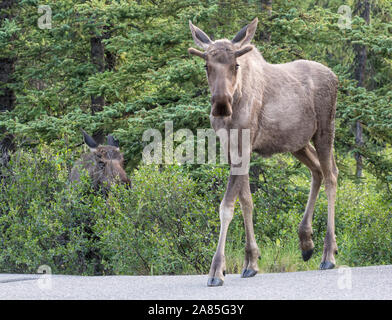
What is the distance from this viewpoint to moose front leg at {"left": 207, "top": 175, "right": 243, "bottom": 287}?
21.4ft

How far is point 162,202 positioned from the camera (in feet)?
31.0

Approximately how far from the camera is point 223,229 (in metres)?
6.77

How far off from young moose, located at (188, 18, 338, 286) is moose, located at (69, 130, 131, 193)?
10.8 feet

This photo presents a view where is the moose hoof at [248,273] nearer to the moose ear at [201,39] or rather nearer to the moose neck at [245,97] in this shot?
the moose neck at [245,97]

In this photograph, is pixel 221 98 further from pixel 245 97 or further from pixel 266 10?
pixel 266 10

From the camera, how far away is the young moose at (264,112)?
6684 millimetres

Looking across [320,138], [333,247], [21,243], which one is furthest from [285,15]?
[21,243]

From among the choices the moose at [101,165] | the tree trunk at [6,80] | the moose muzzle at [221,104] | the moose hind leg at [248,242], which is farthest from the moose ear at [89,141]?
the tree trunk at [6,80]

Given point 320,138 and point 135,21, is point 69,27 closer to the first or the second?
point 135,21

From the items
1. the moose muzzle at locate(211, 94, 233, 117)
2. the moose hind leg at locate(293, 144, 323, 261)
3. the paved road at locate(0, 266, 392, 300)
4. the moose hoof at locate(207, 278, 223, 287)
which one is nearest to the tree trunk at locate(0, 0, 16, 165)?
the paved road at locate(0, 266, 392, 300)

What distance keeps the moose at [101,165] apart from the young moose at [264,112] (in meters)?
3.30

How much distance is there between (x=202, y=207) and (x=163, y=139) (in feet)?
8.27

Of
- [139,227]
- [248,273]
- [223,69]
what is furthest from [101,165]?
[223,69]

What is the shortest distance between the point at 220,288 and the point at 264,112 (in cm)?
238
